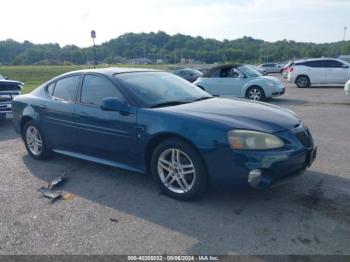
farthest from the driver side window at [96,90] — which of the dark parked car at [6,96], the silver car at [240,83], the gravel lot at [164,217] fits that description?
the silver car at [240,83]

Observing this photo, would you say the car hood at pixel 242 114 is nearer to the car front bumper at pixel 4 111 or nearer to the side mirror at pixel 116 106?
the side mirror at pixel 116 106

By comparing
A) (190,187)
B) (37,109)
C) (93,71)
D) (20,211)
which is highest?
(93,71)

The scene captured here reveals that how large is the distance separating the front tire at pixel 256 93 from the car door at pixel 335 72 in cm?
781

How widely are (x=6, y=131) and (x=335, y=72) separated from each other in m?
16.2

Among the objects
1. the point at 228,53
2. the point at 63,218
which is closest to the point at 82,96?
the point at 63,218

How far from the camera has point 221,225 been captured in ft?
11.8

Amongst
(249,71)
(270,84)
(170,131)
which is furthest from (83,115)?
(249,71)

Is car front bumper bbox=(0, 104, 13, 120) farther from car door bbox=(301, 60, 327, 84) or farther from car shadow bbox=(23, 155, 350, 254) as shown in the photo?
car door bbox=(301, 60, 327, 84)

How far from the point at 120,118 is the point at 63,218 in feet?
4.44

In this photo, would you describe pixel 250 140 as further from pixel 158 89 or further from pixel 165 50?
pixel 165 50

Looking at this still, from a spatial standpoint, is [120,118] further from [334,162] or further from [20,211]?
[334,162]

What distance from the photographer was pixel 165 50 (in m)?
105

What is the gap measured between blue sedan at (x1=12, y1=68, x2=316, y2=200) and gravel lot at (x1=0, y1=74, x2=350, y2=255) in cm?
32

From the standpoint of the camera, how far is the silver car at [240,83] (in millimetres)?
12960
